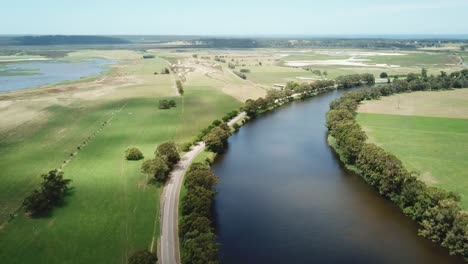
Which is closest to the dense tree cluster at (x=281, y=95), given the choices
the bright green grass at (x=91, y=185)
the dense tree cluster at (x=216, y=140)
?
the bright green grass at (x=91, y=185)

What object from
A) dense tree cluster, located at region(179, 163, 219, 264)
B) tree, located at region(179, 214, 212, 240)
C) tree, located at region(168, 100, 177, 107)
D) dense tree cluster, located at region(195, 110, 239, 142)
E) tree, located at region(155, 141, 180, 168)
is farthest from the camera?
tree, located at region(168, 100, 177, 107)

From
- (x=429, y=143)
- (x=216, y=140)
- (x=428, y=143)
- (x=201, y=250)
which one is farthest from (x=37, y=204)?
(x=429, y=143)

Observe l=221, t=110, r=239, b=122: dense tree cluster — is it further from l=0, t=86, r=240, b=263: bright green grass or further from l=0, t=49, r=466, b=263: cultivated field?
l=0, t=49, r=466, b=263: cultivated field

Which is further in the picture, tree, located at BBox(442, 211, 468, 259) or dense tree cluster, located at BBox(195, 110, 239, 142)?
dense tree cluster, located at BBox(195, 110, 239, 142)

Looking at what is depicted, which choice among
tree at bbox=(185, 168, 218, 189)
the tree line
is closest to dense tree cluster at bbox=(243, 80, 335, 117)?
the tree line

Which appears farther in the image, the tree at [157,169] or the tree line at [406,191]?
the tree at [157,169]

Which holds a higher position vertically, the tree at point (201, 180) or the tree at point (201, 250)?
the tree at point (201, 180)

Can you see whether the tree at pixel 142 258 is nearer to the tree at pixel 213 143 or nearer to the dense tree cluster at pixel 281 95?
the tree at pixel 213 143
